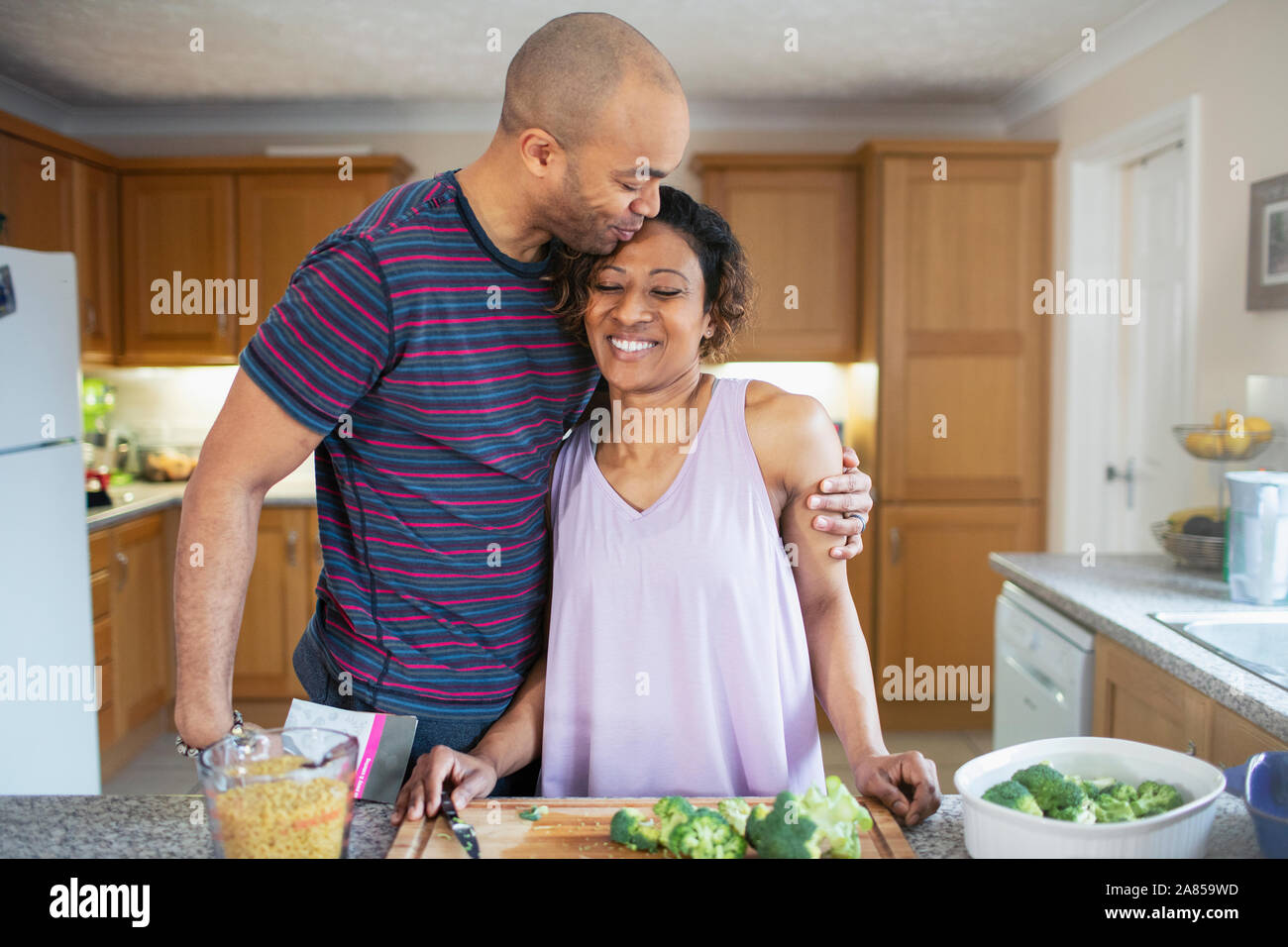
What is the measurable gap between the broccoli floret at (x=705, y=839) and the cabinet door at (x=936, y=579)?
3101 millimetres

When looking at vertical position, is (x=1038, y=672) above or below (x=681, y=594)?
below

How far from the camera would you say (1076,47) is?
11.1 ft

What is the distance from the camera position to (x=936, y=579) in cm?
385

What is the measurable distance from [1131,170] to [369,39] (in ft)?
8.75

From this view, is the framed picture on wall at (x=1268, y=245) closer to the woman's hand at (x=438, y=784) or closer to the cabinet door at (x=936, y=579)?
the cabinet door at (x=936, y=579)

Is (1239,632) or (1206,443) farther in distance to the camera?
(1206,443)

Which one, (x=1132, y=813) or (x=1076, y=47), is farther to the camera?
(x=1076, y=47)

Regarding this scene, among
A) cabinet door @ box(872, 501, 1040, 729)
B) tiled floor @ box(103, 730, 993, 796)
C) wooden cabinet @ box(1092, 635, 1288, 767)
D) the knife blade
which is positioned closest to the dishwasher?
wooden cabinet @ box(1092, 635, 1288, 767)

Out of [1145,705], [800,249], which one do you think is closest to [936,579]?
[800,249]

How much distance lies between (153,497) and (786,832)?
365cm

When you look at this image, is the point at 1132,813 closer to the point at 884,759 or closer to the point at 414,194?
the point at 884,759

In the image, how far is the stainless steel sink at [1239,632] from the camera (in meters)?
1.83

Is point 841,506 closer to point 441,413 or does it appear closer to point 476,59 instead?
point 441,413
